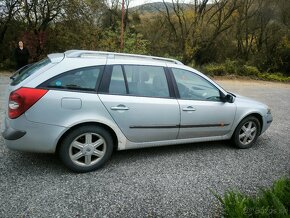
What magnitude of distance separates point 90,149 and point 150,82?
131 centimetres

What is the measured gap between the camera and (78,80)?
3.65 meters

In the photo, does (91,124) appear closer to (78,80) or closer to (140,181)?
(78,80)

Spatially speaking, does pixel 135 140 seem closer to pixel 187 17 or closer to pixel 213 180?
pixel 213 180

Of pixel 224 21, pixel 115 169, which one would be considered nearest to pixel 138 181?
pixel 115 169

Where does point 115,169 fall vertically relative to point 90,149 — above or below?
below

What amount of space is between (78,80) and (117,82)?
54 centimetres

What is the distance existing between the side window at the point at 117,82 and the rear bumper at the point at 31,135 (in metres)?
0.85

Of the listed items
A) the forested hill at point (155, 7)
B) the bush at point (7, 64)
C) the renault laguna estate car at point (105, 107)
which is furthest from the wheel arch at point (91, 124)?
the forested hill at point (155, 7)

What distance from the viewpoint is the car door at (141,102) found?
3.78m

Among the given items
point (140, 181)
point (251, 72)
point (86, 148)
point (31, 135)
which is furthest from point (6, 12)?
point (251, 72)

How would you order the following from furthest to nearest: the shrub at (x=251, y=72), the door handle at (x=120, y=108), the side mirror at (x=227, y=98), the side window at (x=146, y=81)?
1. the shrub at (x=251, y=72)
2. the side mirror at (x=227, y=98)
3. the side window at (x=146, y=81)
4. the door handle at (x=120, y=108)

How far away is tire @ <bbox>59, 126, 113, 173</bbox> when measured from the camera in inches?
141

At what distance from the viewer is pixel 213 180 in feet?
12.5

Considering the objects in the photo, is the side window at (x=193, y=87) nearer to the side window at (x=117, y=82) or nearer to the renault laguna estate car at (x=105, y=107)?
the renault laguna estate car at (x=105, y=107)
